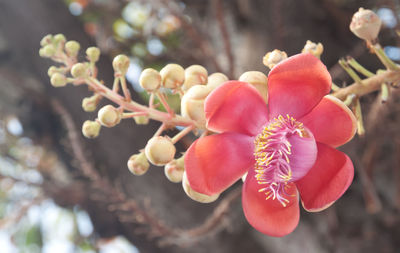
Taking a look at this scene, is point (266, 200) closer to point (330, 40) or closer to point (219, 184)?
point (219, 184)

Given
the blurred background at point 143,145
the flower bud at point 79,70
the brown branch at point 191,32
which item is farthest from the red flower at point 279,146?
the brown branch at point 191,32

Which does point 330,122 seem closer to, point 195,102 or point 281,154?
point 281,154

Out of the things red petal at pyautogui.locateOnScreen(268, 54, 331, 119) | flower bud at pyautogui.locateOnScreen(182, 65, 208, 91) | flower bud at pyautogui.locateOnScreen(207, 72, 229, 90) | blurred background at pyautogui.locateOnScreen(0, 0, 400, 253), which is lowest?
blurred background at pyautogui.locateOnScreen(0, 0, 400, 253)

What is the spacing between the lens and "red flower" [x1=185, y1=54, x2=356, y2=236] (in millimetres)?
532

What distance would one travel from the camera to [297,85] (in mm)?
558

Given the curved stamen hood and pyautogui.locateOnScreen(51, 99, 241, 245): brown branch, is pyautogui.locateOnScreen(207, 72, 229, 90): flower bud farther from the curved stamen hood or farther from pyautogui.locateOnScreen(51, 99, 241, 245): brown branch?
pyautogui.locateOnScreen(51, 99, 241, 245): brown branch

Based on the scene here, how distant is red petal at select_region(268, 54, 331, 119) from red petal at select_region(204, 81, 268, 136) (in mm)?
23

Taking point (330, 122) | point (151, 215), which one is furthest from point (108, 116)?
point (151, 215)

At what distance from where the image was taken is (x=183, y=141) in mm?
1158

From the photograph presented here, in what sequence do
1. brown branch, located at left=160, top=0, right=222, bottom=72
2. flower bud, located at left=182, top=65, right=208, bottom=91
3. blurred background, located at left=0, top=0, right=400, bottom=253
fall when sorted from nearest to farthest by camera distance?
flower bud, located at left=182, top=65, right=208, bottom=91
brown branch, located at left=160, top=0, right=222, bottom=72
blurred background, located at left=0, top=0, right=400, bottom=253

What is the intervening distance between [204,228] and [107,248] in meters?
0.67

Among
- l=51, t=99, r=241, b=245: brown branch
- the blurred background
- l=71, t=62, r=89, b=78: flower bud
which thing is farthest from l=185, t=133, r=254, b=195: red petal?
the blurred background

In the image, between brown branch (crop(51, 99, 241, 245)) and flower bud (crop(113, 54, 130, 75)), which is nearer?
flower bud (crop(113, 54, 130, 75))

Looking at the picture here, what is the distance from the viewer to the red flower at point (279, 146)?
532 millimetres
